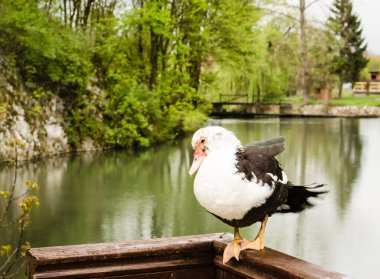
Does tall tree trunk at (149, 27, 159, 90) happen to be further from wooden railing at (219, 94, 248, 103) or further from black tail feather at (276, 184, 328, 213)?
black tail feather at (276, 184, 328, 213)

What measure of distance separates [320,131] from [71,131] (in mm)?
9021

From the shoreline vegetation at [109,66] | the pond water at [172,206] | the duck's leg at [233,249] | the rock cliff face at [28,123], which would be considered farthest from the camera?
the shoreline vegetation at [109,66]

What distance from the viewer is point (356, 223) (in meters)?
6.82

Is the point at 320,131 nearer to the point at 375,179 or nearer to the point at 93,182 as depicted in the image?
the point at 375,179

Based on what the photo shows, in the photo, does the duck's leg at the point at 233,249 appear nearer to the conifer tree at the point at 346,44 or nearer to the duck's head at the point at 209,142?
the duck's head at the point at 209,142

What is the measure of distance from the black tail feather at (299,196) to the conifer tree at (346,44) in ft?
93.1

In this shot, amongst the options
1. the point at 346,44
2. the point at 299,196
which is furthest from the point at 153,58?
the point at 346,44

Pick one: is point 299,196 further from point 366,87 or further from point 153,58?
point 366,87

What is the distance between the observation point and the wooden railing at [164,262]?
166 centimetres

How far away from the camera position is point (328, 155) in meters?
12.9

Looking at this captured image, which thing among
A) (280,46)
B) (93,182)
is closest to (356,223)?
(93,182)

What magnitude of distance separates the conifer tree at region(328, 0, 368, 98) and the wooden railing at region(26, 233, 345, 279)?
28530 mm

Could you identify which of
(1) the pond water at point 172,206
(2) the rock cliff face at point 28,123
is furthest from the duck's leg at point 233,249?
(2) the rock cliff face at point 28,123

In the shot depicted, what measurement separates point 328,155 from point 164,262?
37.9 ft
